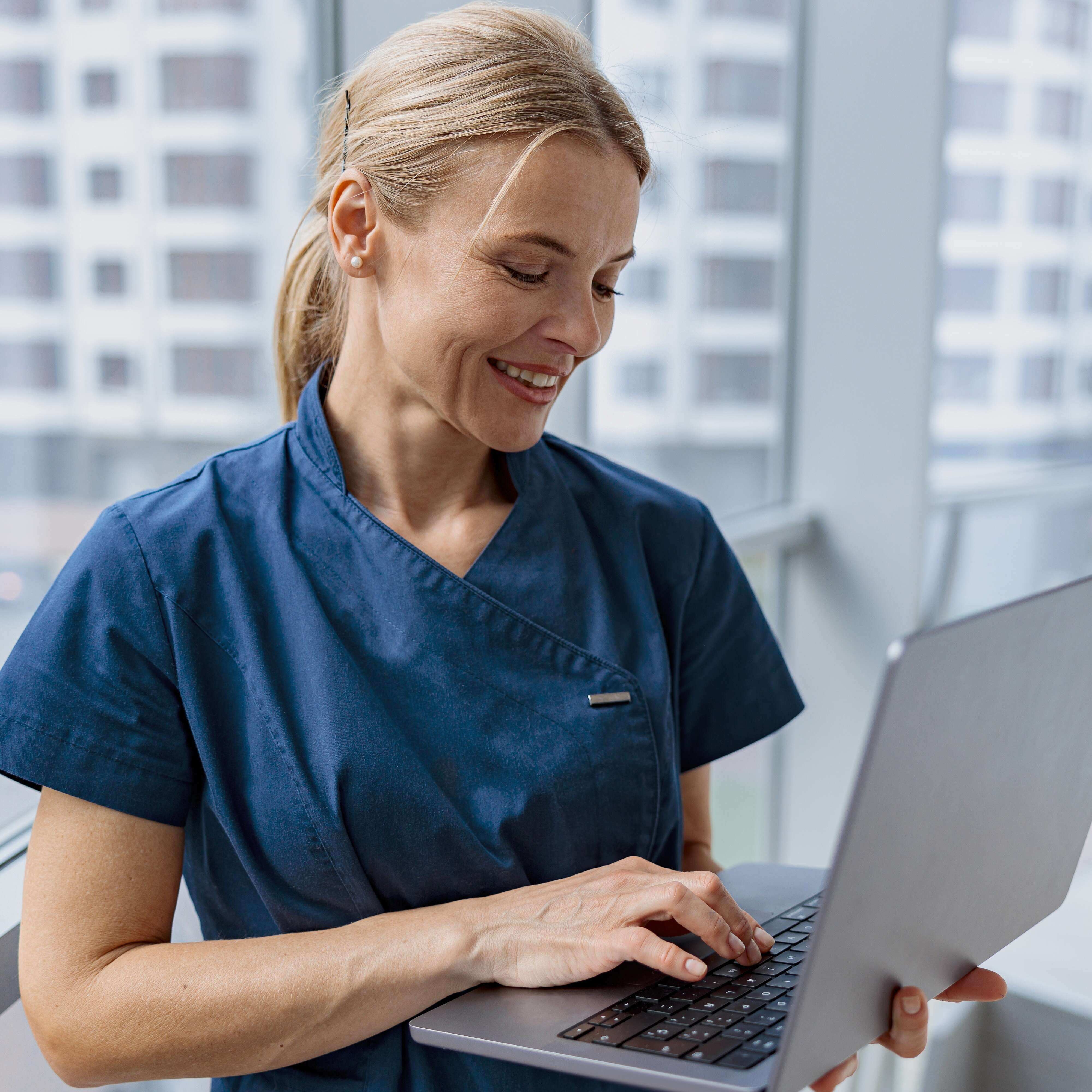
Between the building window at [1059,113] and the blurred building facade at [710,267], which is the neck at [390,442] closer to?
the blurred building facade at [710,267]

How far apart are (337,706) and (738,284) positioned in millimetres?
1877

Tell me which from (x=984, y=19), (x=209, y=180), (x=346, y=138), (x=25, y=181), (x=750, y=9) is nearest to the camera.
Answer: (x=346, y=138)

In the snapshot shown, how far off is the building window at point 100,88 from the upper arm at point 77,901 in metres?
0.80

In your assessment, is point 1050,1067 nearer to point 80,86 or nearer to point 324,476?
point 324,476

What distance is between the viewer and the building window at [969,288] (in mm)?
3053

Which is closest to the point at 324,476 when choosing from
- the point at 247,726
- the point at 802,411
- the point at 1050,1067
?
the point at 247,726

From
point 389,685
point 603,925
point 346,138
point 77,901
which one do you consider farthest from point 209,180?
point 603,925

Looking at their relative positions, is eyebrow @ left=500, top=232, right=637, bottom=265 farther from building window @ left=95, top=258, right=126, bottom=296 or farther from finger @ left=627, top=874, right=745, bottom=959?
building window @ left=95, top=258, right=126, bottom=296

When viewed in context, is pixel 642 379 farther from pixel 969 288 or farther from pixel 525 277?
pixel 525 277

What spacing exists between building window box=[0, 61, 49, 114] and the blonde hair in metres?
0.39

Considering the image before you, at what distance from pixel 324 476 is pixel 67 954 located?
15.9 inches

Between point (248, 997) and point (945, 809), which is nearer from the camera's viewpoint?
point (945, 809)

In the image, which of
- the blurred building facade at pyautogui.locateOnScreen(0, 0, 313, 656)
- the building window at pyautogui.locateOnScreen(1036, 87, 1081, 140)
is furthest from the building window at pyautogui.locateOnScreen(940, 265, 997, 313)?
the blurred building facade at pyautogui.locateOnScreen(0, 0, 313, 656)

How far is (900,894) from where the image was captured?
680 millimetres
